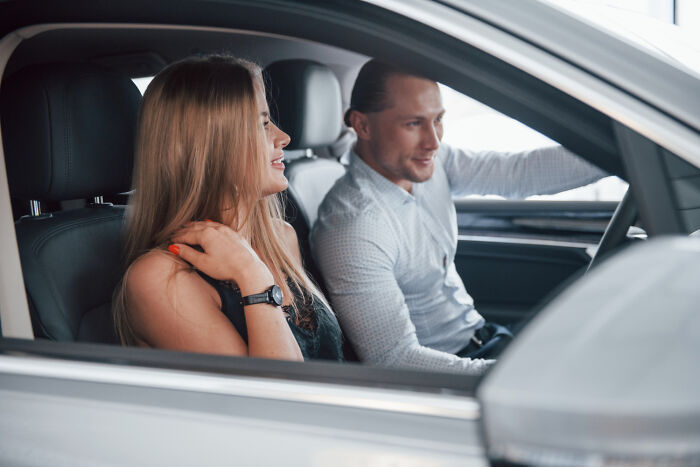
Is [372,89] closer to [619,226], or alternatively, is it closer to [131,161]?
[131,161]

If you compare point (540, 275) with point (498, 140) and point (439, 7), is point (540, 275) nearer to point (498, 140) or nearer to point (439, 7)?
point (498, 140)

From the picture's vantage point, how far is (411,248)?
1829 millimetres

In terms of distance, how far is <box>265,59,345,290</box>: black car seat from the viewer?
2.21 meters

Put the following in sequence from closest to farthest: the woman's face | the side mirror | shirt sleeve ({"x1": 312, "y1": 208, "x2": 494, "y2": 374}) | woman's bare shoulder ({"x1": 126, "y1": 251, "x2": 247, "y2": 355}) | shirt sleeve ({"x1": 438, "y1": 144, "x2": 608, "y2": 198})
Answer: the side mirror → woman's bare shoulder ({"x1": 126, "y1": 251, "x2": 247, "y2": 355}) → the woman's face → shirt sleeve ({"x1": 312, "y1": 208, "x2": 494, "y2": 374}) → shirt sleeve ({"x1": 438, "y1": 144, "x2": 608, "y2": 198})

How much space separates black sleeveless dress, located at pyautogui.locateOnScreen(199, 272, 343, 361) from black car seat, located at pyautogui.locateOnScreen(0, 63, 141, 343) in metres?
0.28

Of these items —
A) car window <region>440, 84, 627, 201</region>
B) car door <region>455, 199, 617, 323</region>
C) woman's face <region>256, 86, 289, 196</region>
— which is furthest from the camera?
car door <region>455, 199, 617, 323</region>

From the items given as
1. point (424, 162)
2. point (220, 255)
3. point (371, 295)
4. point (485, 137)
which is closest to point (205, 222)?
point (220, 255)

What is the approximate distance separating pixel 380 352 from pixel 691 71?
1000 millimetres

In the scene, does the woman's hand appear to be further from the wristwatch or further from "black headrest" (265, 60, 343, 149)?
"black headrest" (265, 60, 343, 149)

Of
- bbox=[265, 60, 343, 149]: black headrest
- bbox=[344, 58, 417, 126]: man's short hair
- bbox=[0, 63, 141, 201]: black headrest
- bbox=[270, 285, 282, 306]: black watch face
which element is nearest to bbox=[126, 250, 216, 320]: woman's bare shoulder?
bbox=[270, 285, 282, 306]: black watch face

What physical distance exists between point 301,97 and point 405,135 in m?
0.54

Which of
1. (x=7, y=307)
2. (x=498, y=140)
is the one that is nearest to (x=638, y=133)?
(x=7, y=307)

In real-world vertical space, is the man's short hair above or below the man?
above

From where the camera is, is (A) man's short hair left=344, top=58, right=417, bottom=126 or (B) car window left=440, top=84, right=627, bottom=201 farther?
(B) car window left=440, top=84, right=627, bottom=201
